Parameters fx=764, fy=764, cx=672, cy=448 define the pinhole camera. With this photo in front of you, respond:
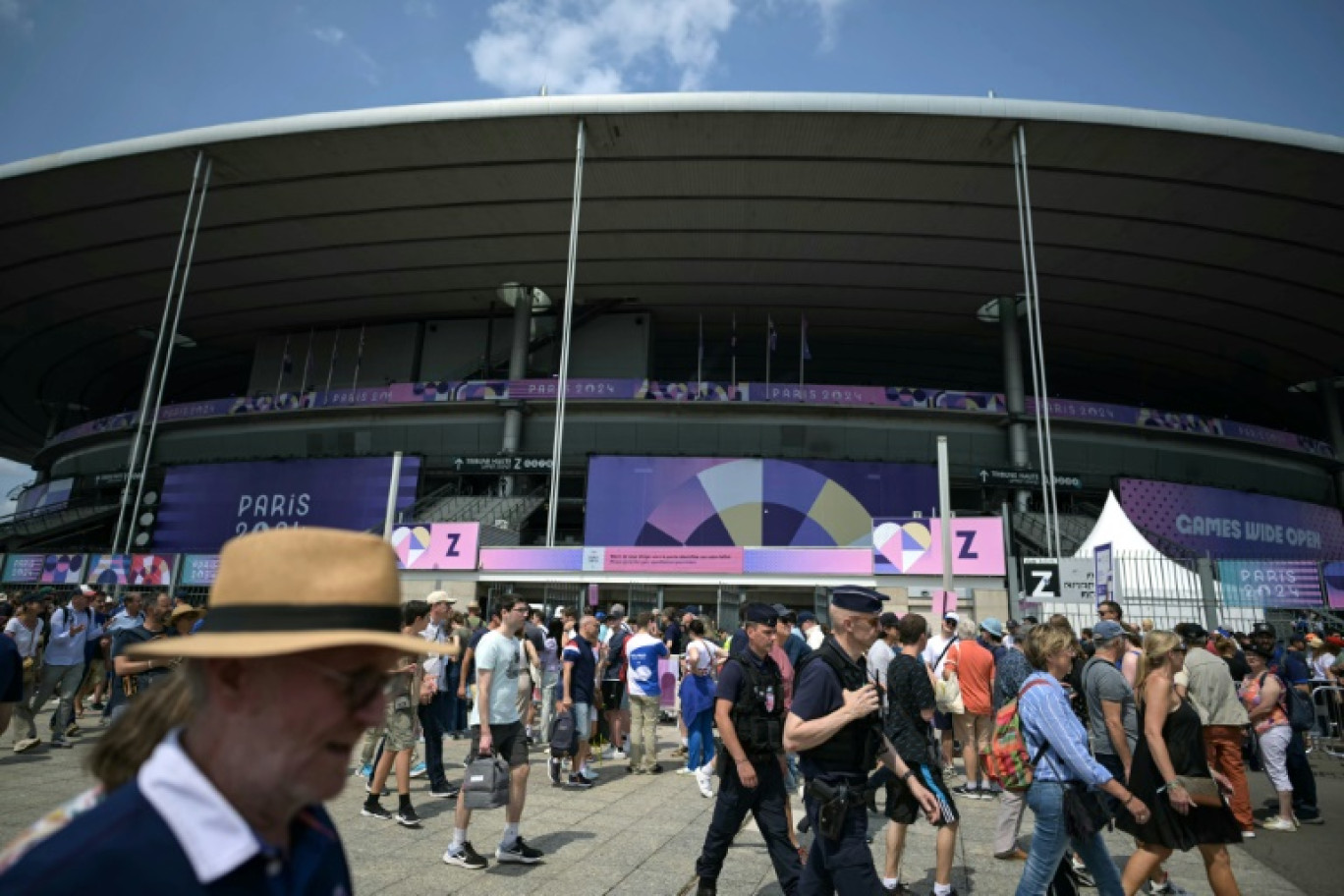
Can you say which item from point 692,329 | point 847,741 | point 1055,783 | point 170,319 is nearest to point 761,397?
point 692,329

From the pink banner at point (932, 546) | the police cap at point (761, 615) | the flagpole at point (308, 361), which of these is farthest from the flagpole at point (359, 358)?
the police cap at point (761, 615)

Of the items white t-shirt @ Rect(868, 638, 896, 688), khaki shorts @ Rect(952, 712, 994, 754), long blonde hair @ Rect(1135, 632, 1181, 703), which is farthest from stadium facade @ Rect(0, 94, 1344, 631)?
long blonde hair @ Rect(1135, 632, 1181, 703)

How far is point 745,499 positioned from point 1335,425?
3249 cm

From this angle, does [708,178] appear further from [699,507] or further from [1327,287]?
[1327,287]

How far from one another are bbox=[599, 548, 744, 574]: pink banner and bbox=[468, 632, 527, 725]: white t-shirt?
57.9ft

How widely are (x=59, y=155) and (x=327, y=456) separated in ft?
48.1

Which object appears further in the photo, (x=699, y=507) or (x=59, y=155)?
(x=699, y=507)

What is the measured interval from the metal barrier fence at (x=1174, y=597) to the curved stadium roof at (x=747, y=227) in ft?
51.8

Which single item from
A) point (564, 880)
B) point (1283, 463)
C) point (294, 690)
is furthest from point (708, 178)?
point (1283, 463)

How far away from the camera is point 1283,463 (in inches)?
1481

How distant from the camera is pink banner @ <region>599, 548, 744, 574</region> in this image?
23375 mm

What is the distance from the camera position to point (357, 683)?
1.24 metres

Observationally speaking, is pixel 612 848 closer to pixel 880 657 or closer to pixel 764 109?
pixel 880 657

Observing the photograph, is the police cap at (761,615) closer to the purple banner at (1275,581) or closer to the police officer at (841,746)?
the police officer at (841,746)
